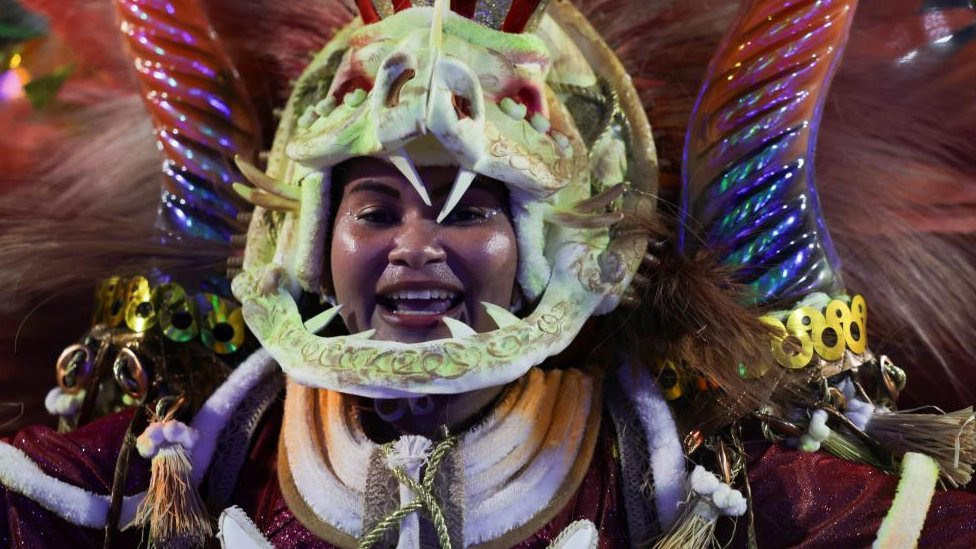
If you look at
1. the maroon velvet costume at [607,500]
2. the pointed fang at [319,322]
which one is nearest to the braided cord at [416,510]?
the maroon velvet costume at [607,500]

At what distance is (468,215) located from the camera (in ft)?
4.99

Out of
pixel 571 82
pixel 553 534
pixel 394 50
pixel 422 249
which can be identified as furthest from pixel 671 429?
pixel 394 50

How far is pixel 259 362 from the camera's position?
5.67ft

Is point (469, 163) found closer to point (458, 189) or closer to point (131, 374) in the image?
point (458, 189)

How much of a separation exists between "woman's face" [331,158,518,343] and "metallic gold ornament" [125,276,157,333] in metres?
0.37

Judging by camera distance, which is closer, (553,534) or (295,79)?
(553,534)

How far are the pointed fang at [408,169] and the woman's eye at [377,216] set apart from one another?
0.22ft

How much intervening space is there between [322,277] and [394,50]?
36 centimetres

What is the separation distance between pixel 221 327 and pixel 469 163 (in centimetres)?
56

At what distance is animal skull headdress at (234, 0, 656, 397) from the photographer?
143 centimetres

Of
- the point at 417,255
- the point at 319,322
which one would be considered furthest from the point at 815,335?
the point at 319,322

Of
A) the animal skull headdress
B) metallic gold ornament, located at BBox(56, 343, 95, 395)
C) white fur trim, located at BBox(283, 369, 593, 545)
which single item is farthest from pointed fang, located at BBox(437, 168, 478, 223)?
metallic gold ornament, located at BBox(56, 343, 95, 395)

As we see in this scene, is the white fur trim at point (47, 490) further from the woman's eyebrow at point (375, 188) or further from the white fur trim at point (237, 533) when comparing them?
the woman's eyebrow at point (375, 188)

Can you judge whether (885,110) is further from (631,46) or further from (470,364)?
(470,364)
